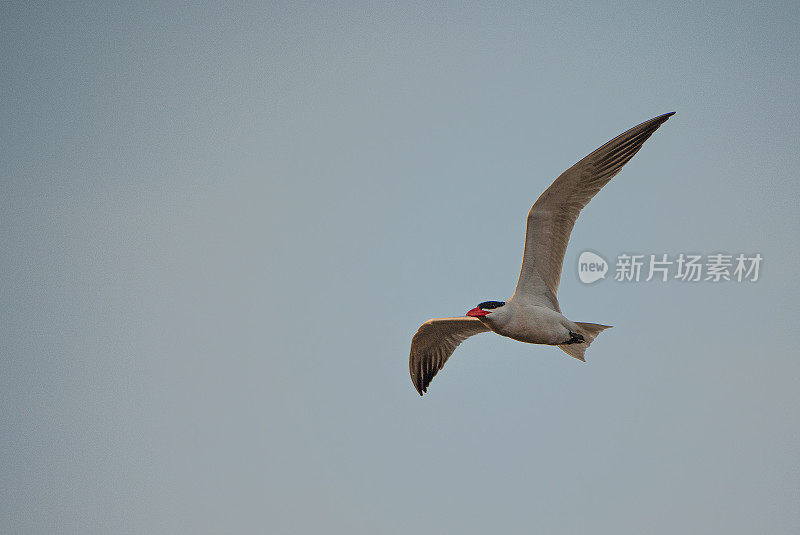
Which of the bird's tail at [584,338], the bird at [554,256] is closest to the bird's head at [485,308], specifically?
the bird at [554,256]

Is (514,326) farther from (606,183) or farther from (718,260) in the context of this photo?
(718,260)

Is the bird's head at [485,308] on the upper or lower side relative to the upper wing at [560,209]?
lower

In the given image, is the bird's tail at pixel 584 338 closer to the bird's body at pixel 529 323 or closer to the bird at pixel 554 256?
the bird at pixel 554 256

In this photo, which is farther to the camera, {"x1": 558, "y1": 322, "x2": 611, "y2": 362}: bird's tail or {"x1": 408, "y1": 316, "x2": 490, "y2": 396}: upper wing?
{"x1": 408, "y1": 316, "x2": 490, "y2": 396}: upper wing

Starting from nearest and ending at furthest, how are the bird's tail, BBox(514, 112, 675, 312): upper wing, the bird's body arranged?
BBox(514, 112, 675, 312): upper wing, the bird's body, the bird's tail

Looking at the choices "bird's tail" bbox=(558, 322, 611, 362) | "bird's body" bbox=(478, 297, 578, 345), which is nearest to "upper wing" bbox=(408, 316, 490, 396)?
"bird's tail" bbox=(558, 322, 611, 362)

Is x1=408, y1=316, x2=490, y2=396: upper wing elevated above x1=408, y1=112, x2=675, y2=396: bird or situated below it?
below

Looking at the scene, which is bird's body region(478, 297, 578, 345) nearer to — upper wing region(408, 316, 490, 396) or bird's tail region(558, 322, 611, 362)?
bird's tail region(558, 322, 611, 362)

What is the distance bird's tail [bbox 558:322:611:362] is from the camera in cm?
1498

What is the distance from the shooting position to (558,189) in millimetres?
14344

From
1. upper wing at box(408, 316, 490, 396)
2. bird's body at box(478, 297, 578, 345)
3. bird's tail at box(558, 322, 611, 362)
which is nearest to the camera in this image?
bird's body at box(478, 297, 578, 345)

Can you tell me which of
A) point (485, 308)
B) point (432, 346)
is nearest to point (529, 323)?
point (485, 308)

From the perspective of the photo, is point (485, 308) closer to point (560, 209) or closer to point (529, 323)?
point (529, 323)

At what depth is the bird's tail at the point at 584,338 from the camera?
15.0 m
